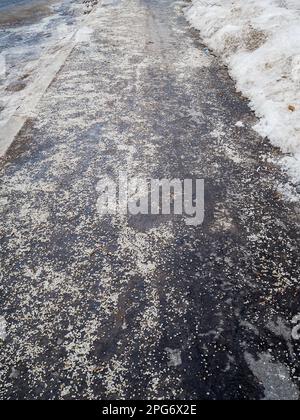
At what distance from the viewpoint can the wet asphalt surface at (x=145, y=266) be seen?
7.55ft

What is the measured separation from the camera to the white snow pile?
4910mm

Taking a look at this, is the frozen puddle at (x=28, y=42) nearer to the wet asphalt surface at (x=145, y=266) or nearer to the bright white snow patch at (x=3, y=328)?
the wet asphalt surface at (x=145, y=266)

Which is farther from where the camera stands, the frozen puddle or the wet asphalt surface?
the frozen puddle

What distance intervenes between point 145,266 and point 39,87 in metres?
5.32

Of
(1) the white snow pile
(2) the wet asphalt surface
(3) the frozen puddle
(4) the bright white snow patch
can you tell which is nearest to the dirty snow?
(3) the frozen puddle

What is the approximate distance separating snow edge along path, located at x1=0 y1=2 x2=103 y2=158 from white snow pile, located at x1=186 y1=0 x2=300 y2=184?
3.72m

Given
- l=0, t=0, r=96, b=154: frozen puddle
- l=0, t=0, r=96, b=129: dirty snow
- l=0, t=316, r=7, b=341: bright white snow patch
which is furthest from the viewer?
l=0, t=0, r=96, b=129: dirty snow

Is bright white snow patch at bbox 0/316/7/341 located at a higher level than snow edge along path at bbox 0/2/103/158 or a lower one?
lower

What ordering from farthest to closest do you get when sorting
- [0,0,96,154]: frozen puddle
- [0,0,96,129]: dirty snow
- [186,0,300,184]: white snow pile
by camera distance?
[0,0,96,129]: dirty snow < [0,0,96,154]: frozen puddle < [186,0,300,184]: white snow pile

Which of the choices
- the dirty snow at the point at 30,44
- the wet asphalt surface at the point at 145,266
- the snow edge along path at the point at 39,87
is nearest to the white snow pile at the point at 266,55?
the wet asphalt surface at the point at 145,266

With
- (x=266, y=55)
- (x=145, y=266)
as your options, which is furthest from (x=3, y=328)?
(x=266, y=55)

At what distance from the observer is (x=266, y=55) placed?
22.5 ft

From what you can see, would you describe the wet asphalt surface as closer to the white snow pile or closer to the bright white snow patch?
the bright white snow patch
